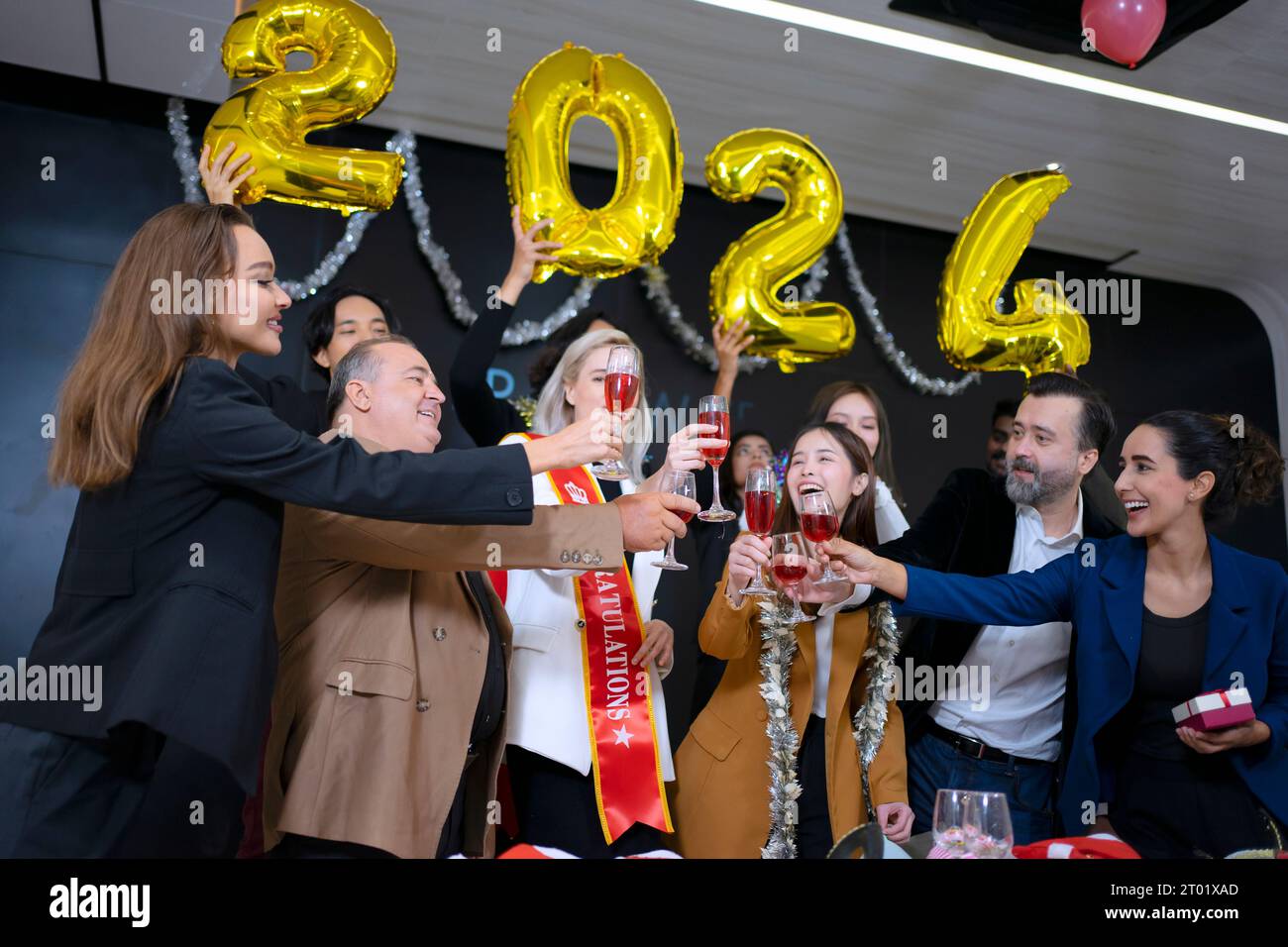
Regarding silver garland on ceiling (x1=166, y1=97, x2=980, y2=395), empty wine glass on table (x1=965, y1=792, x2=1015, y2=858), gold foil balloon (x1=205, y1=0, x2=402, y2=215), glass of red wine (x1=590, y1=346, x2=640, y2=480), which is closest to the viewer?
empty wine glass on table (x1=965, y1=792, x2=1015, y2=858)

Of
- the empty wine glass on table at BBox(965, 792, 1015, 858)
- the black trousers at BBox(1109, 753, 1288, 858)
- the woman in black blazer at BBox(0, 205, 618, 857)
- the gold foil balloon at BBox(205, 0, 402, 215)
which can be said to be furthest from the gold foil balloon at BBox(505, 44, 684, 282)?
the empty wine glass on table at BBox(965, 792, 1015, 858)

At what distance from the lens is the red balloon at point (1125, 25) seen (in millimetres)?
3316

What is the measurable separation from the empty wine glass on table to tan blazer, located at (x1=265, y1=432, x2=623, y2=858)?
2.39 feet

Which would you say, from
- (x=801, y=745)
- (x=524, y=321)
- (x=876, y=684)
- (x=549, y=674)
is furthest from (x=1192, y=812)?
(x=524, y=321)

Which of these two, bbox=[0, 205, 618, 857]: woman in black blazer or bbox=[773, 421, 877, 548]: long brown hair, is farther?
bbox=[773, 421, 877, 548]: long brown hair

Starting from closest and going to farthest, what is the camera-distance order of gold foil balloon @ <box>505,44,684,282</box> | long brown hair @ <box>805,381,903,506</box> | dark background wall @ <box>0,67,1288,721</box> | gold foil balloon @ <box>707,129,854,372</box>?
gold foil balloon @ <box>505,44,684,282</box>, gold foil balloon @ <box>707,129,854,372</box>, long brown hair @ <box>805,381,903,506</box>, dark background wall @ <box>0,67,1288,721</box>

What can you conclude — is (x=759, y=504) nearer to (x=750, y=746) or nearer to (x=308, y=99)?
(x=750, y=746)

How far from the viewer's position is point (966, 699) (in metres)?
2.61

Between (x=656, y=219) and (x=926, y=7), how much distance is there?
1435 mm

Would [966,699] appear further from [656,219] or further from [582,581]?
[656,219]

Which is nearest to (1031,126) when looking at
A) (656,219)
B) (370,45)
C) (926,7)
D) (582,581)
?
(926,7)

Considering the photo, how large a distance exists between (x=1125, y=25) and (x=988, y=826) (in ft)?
8.63

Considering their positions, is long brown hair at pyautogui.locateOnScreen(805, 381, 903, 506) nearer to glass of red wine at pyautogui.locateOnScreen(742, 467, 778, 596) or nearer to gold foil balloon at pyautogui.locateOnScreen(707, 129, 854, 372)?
gold foil balloon at pyautogui.locateOnScreen(707, 129, 854, 372)

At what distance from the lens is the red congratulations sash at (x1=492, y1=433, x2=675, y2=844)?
2.32m
